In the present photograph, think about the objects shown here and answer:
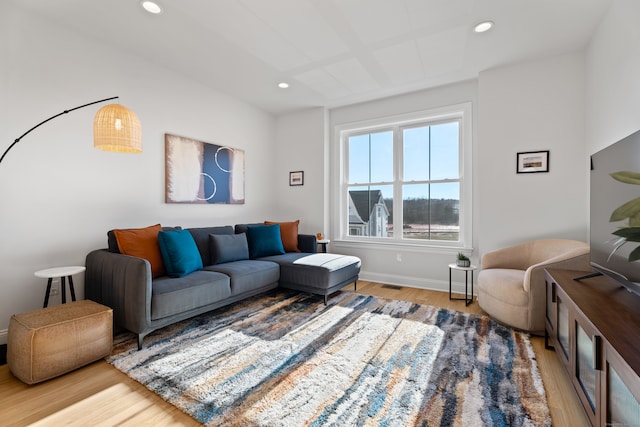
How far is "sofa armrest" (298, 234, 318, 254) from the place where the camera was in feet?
13.7

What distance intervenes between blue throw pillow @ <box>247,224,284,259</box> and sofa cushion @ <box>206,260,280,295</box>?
0.34 m

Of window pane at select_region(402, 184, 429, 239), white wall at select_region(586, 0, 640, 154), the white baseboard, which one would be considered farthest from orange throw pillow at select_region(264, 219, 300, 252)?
white wall at select_region(586, 0, 640, 154)

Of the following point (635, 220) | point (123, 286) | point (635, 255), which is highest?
point (635, 220)

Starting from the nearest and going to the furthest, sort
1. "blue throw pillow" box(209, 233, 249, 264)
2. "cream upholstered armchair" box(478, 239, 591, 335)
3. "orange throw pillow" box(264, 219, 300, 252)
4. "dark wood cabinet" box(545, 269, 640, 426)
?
"dark wood cabinet" box(545, 269, 640, 426), "cream upholstered armchair" box(478, 239, 591, 335), "blue throw pillow" box(209, 233, 249, 264), "orange throw pillow" box(264, 219, 300, 252)

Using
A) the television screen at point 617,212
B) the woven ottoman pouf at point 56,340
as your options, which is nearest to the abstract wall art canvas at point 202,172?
the woven ottoman pouf at point 56,340

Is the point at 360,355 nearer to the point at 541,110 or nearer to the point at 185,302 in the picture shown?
the point at 185,302

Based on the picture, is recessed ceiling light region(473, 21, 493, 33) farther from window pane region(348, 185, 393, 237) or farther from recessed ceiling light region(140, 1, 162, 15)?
recessed ceiling light region(140, 1, 162, 15)

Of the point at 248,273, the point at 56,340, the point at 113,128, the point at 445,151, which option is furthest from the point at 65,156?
the point at 445,151

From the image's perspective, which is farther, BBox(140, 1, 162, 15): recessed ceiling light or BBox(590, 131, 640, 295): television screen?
BBox(140, 1, 162, 15): recessed ceiling light

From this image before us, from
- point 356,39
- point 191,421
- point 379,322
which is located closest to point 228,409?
point 191,421

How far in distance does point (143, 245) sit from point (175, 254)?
0.30 m

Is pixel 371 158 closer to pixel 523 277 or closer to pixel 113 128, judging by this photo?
pixel 523 277

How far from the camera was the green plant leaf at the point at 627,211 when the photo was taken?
4.77ft

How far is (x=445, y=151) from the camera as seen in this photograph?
404 centimetres
